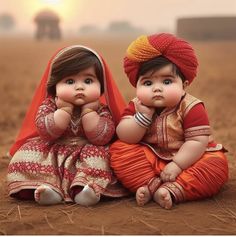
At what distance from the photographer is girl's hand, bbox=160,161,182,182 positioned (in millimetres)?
2496

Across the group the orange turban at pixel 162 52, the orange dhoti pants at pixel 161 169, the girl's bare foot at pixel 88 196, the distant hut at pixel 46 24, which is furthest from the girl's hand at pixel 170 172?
the distant hut at pixel 46 24

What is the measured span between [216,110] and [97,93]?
360 centimetres

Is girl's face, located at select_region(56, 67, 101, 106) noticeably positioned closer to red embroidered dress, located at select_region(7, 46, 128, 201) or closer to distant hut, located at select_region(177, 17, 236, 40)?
red embroidered dress, located at select_region(7, 46, 128, 201)

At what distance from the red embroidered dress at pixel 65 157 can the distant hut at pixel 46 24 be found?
56.4 feet

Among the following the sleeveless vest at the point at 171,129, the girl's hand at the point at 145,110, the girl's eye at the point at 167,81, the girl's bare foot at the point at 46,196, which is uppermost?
the girl's eye at the point at 167,81

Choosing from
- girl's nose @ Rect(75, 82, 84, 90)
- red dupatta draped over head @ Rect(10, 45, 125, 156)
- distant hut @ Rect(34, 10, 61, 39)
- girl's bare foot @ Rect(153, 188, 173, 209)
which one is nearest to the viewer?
girl's bare foot @ Rect(153, 188, 173, 209)

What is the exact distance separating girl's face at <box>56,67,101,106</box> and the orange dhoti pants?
0.29m

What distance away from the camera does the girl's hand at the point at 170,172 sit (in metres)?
2.50

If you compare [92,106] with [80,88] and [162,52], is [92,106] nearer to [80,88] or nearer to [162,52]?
[80,88]

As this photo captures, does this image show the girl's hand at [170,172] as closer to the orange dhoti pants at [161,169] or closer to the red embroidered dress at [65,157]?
the orange dhoti pants at [161,169]

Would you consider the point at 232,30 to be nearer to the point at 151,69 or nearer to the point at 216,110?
the point at 216,110

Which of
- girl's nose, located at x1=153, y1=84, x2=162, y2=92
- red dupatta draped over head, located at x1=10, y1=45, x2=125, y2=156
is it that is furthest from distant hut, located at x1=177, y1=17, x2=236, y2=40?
girl's nose, located at x1=153, y1=84, x2=162, y2=92

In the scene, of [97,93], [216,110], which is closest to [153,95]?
[97,93]

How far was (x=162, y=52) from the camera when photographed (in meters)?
2.51
